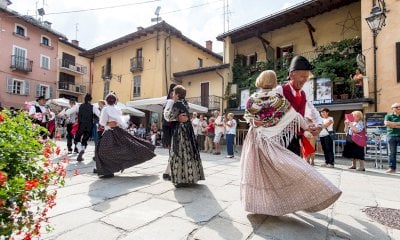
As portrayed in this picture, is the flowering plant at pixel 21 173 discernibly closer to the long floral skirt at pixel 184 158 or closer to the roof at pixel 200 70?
the long floral skirt at pixel 184 158

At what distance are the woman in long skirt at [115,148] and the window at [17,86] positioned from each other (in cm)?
2528

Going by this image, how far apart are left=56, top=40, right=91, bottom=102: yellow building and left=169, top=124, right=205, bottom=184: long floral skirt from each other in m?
29.4

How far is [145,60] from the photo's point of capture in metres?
22.0

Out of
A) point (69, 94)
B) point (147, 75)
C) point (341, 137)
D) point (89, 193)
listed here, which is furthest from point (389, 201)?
point (69, 94)

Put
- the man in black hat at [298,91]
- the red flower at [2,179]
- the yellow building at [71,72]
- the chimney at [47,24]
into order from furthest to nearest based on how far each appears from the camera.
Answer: the chimney at [47,24]
the yellow building at [71,72]
the man in black hat at [298,91]
the red flower at [2,179]

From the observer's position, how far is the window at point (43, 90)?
26578 millimetres

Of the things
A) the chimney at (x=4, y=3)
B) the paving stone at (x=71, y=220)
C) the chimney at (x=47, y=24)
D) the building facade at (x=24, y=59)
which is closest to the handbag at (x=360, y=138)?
the paving stone at (x=71, y=220)

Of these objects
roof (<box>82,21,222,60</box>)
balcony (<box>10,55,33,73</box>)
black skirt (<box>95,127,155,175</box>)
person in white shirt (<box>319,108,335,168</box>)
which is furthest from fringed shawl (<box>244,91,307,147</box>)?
balcony (<box>10,55,33,73</box>)

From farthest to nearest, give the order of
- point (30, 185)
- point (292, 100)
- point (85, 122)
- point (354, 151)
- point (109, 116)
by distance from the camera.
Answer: point (85, 122) < point (354, 151) < point (109, 116) < point (292, 100) < point (30, 185)

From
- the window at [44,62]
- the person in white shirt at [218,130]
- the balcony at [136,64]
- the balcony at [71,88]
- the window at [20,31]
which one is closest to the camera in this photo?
the person in white shirt at [218,130]

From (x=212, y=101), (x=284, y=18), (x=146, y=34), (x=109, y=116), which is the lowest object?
(x=109, y=116)

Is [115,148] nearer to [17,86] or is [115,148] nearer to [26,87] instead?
[17,86]

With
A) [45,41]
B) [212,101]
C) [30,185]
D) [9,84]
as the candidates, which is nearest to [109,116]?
[30,185]

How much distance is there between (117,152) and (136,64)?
61.9ft
